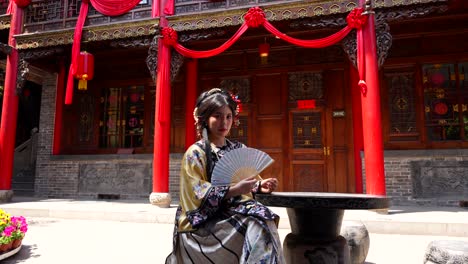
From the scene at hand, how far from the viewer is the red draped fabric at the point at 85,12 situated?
7.04 metres

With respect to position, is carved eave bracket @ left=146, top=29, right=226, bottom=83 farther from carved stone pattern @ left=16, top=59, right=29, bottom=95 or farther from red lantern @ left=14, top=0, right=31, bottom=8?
red lantern @ left=14, top=0, right=31, bottom=8

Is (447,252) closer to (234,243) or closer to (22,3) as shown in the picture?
(234,243)

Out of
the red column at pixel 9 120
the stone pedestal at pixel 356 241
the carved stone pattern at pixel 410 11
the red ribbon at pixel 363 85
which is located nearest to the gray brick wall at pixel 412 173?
the red ribbon at pixel 363 85

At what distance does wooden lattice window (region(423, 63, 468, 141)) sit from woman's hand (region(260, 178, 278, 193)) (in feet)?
20.7

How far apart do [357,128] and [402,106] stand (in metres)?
1.07

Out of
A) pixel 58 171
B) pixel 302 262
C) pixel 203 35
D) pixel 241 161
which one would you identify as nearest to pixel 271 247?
pixel 241 161

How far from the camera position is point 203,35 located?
669cm

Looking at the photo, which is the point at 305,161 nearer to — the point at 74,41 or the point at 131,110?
the point at 131,110

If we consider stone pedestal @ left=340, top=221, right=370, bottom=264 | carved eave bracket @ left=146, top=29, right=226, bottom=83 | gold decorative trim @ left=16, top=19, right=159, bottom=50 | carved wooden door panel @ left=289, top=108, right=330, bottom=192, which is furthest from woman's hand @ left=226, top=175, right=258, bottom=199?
carved wooden door panel @ left=289, top=108, right=330, bottom=192

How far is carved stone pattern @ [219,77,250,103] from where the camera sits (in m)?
8.26

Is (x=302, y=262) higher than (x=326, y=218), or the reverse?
(x=326, y=218)

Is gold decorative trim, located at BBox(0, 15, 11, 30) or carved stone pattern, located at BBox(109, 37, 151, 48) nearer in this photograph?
carved stone pattern, located at BBox(109, 37, 151, 48)

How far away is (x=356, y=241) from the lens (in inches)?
119

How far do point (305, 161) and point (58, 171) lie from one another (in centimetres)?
645
